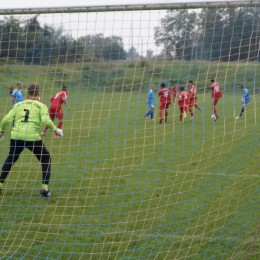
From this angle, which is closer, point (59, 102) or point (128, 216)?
point (128, 216)

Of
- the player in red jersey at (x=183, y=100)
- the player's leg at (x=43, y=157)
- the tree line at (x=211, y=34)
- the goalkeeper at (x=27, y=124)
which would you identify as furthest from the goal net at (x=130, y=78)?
the player in red jersey at (x=183, y=100)

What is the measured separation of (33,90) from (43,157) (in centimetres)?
100

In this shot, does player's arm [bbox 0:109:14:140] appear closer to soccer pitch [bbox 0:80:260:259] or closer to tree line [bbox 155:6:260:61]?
soccer pitch [bbox 0:80:260:259]

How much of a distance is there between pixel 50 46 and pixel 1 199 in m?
2.36

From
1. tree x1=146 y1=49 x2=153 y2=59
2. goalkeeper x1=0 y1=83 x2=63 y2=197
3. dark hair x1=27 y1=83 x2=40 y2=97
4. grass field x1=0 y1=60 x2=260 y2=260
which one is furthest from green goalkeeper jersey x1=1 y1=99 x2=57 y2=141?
tree x1=146 y1=49 x2=153 y2=59

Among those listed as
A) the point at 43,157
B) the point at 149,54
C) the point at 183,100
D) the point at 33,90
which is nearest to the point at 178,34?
the point at 149,54

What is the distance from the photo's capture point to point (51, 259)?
4488 mm

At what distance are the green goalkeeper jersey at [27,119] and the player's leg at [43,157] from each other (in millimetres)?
100

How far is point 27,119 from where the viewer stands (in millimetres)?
5938

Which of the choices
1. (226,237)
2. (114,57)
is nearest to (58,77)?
(114,57)

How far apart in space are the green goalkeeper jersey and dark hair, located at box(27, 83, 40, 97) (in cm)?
11

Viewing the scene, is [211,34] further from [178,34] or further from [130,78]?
[130,78]

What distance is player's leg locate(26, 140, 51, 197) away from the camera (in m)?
6.05

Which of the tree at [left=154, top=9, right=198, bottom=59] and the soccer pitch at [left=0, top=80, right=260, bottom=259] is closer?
the soccer pitch at [left=0, top=80, right=260, bottom=259]
